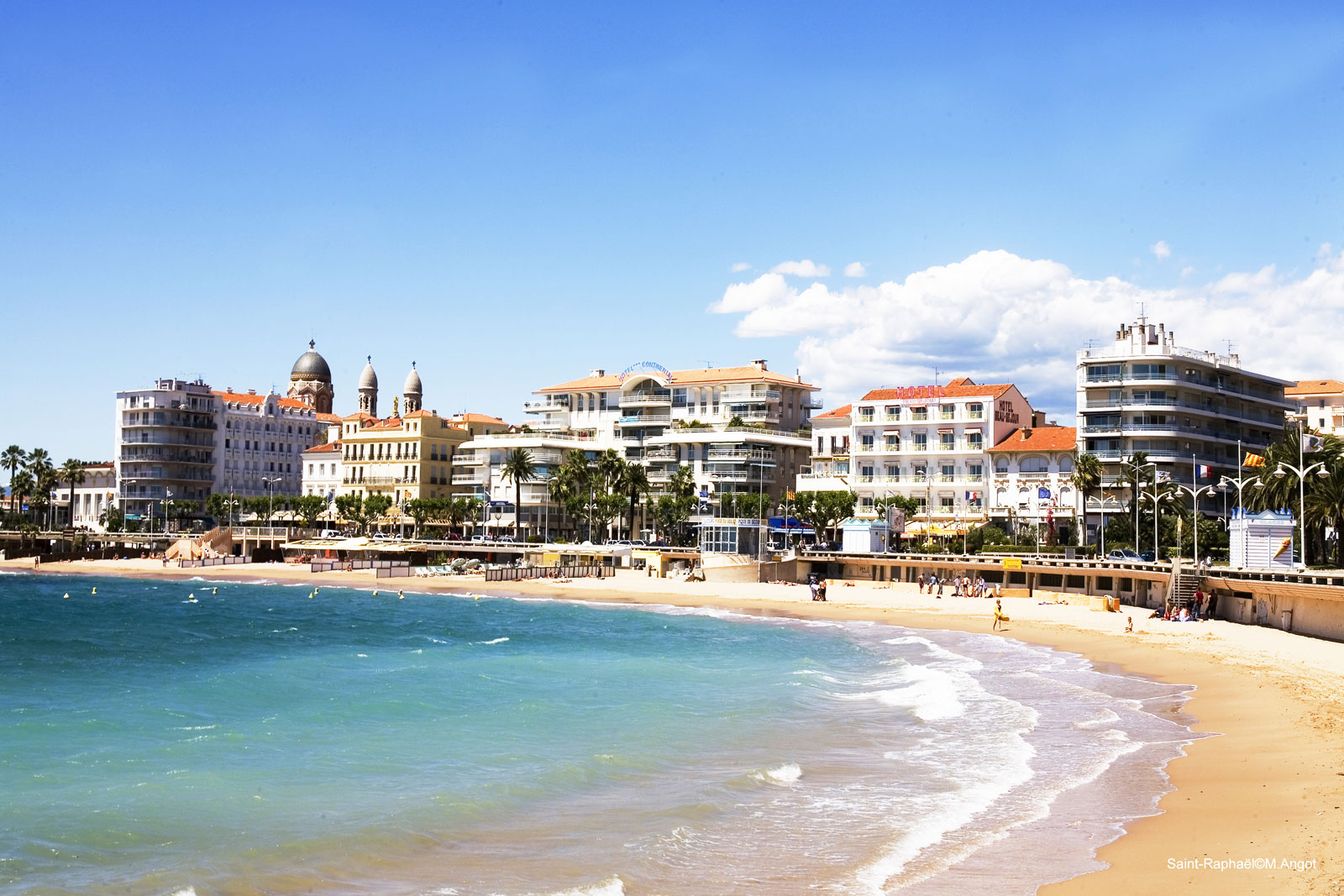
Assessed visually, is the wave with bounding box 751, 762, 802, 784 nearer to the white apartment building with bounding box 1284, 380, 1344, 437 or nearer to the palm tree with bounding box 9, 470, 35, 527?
the white apartment building with bounding box 1284, 380, 1344, 437

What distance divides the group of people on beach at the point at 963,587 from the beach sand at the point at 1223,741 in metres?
1.76

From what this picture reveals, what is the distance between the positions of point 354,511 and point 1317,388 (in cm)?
10577

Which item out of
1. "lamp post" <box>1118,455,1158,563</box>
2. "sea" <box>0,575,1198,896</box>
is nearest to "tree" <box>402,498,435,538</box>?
"lamp post" <box>1118,455,1158,563</box>

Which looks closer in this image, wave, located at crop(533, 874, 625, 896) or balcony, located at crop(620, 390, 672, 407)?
wave, located at crop(533, 874, 625, 896)

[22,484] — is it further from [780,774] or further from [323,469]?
[780,774]

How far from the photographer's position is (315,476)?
16075 cm

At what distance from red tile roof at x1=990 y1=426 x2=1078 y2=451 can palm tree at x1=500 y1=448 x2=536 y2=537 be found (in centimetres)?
4296

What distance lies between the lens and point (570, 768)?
2681 cm

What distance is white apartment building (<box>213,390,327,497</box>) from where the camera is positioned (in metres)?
165

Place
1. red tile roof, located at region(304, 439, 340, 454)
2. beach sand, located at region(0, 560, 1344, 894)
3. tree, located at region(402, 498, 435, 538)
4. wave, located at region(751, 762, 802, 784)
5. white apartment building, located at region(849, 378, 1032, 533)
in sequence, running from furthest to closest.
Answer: red tile roof, located at region(304, 439, 340, 454) < tree, located at region(402, 498, 435, 538) < white apartment building, located at region(849, 378, 1032, 533) < wave, located at region(751, 762, 802, 784) < beach sand, located at region(0, 560, 1344, 894)

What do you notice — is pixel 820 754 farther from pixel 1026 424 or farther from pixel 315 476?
pixel 315 476

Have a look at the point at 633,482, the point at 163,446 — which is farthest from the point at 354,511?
the point at 633,482

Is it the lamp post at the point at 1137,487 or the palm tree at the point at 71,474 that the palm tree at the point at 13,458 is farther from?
the lamp post at the point at 1137,487

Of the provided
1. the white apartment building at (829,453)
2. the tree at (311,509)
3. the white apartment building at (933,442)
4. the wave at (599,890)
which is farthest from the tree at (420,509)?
the wave at (599,890)
